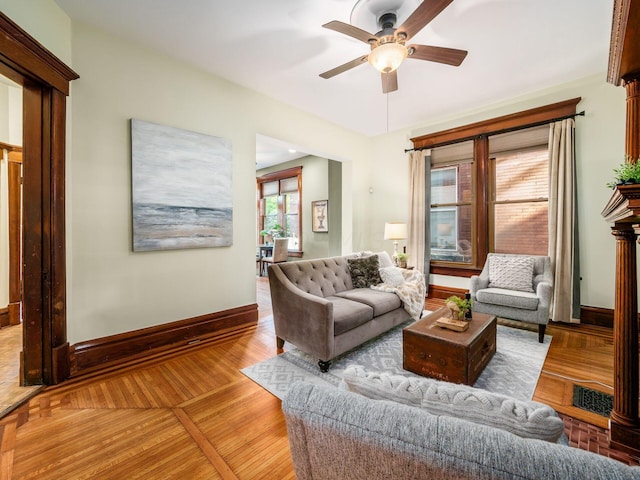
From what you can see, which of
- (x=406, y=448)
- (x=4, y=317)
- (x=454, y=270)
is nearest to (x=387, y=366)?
(x=406, y=448)

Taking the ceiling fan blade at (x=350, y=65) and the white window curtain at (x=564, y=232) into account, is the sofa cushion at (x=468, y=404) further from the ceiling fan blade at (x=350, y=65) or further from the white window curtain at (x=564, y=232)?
the white window curtain at (x=564, y=232)

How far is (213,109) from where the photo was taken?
3.35 meters

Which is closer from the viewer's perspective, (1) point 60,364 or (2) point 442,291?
(1) point 60,364

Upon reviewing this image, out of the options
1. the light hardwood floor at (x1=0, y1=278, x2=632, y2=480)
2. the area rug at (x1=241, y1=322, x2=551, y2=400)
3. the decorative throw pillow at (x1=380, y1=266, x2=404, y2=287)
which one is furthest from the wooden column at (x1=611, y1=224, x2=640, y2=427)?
the decorative throw pillow at (x1=380, y1=266, x2=404, y2=287)

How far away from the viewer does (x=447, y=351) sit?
2152mm

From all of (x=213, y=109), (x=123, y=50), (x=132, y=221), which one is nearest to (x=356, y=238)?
(x=213, y=109)

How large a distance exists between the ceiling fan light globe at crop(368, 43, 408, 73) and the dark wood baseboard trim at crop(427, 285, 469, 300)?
3627 mm

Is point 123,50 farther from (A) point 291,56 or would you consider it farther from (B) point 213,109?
(A) point 291,56

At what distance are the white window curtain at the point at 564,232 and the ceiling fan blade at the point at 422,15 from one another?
9.45ft

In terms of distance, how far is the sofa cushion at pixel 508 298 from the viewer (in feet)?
10.2

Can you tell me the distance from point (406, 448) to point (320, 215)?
20.4ft

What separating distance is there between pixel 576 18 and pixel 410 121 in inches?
100

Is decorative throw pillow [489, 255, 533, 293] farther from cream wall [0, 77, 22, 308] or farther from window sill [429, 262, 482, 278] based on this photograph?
cream wall [0, 77, 22, 308]

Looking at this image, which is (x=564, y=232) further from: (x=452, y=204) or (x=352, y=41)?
(x=352, y=41)
